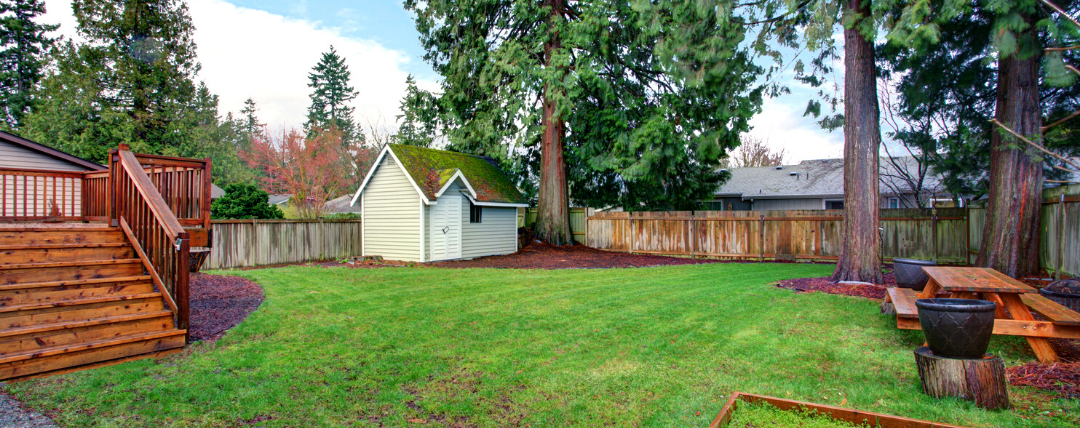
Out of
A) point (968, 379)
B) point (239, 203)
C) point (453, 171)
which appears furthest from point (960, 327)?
point (239, 203)

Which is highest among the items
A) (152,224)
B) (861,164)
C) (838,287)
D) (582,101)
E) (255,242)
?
(582,101)

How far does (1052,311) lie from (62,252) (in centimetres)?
992

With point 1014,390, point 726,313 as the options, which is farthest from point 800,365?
point 726,313

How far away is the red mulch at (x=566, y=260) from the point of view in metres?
14.6

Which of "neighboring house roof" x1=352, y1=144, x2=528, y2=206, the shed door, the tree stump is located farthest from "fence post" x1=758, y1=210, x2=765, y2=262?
the tree stump

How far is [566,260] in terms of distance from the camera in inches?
618

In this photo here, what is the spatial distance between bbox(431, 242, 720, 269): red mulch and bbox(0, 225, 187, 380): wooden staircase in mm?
8990

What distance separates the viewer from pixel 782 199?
25.4 m

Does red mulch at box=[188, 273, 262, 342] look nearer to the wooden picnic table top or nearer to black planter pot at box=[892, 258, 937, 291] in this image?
the wooden picnic table top

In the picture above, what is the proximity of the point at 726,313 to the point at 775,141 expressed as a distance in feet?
112

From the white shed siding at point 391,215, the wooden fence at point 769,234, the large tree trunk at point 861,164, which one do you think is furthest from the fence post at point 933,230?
the white shed siding at point 391,215

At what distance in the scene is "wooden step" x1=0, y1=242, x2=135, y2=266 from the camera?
5324 millimetres

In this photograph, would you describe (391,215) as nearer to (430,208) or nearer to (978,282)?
(430,208)

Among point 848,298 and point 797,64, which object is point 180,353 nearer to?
point 848,298
